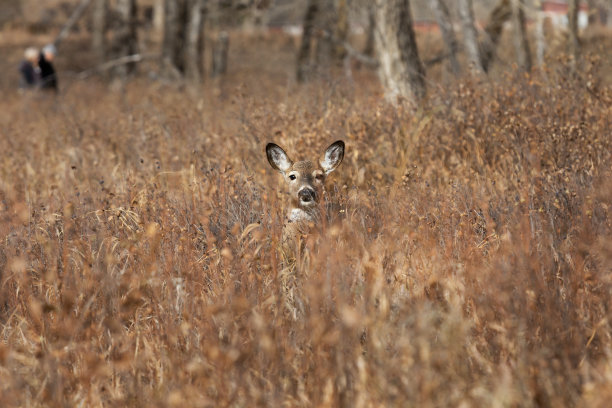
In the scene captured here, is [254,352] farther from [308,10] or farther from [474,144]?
[308,10]

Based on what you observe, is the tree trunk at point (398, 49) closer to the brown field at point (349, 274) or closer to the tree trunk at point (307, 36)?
the brown field at point (349, 274)

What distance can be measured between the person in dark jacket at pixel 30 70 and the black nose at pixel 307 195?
1254cm

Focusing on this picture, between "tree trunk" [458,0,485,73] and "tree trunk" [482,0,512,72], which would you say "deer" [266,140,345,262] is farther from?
"tree trunk" [482,0,512,72]

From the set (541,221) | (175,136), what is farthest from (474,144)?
(175,136)

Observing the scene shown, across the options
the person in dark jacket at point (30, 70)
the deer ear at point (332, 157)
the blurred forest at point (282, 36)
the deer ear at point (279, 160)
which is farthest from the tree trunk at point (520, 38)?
the person in dark jacket at point (30, 70)

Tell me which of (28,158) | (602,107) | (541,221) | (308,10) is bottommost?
(308,10)

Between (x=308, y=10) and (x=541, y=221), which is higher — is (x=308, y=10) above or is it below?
below

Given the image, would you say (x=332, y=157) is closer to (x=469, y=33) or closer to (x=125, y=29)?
(x=469, y=33)

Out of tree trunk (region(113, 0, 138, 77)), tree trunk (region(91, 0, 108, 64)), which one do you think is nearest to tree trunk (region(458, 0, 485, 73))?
tree trunk (region(113, 0, 138, 77))

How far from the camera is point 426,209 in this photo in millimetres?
4488

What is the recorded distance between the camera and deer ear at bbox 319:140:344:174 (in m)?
5.61

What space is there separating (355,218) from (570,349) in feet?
5.99

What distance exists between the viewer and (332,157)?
18.7 feet

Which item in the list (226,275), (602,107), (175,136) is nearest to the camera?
(226,275)
